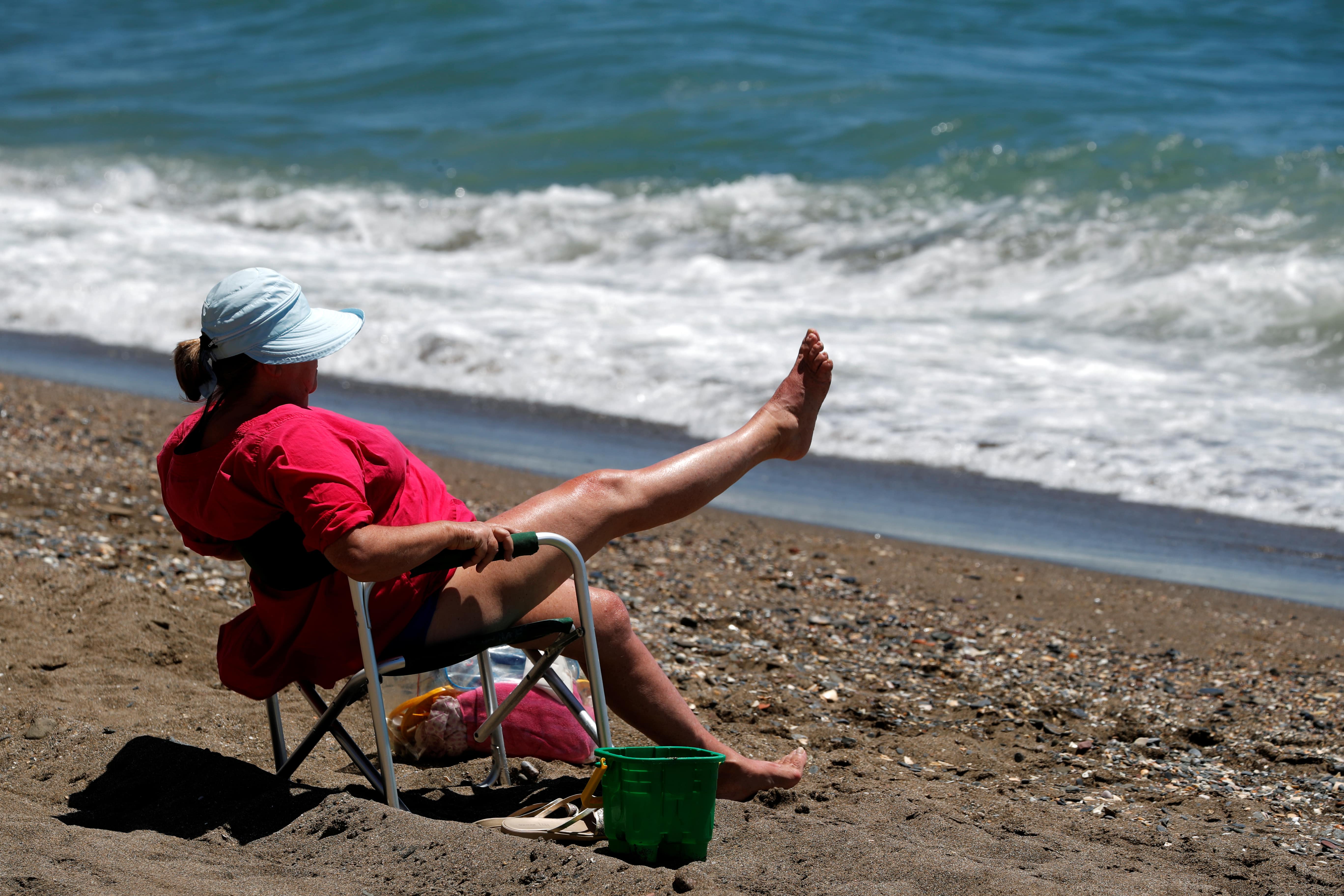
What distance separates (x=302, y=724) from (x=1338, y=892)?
8.55 feet

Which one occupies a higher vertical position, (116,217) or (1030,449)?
(116,217)

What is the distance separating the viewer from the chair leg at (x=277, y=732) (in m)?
3.05

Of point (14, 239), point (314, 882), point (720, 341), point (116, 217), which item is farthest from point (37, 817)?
point (116, 217)

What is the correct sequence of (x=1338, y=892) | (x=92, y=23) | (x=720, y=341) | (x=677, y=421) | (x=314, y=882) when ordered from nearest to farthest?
(x=314, y=882) < (x=1338, y=892) < (x=677, y=421) < (x=720, y=341) < (x=92, y=23)

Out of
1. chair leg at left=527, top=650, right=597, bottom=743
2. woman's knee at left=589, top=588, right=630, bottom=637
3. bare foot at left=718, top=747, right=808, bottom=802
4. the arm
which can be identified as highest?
the arm

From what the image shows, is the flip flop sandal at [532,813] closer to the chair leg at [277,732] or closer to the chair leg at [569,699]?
the chair leg at [569,699]

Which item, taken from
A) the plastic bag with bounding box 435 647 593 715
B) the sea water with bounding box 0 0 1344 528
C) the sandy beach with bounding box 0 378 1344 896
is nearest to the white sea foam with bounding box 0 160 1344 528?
the sea water with bounding box 0 0 1344 528

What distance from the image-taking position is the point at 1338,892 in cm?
266

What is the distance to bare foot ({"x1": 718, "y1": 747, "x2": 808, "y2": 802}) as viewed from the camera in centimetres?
303

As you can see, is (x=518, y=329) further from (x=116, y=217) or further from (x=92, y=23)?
(x=92, y=23)

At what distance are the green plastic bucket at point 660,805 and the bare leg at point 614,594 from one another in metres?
0.36

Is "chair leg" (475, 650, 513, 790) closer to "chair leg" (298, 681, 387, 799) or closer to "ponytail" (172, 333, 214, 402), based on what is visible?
"chair leg" (298, 681, 387, 799)

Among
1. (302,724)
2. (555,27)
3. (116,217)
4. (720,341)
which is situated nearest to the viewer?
(302,724)

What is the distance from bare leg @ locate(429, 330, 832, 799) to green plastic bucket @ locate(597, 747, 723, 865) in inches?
14.1
